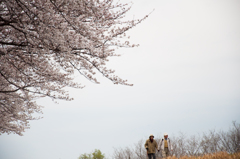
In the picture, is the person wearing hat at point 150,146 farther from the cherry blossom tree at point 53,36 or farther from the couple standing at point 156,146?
the cherry blossom tree at point 53,36

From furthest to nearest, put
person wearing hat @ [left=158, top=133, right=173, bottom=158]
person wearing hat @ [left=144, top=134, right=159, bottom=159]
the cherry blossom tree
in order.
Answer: person wearing hat @ [left=158, top=133, right=173, bottom=158]
person wearing hat @ [left=144, top=134, right=159, bottom=159]
the cherry blossom tree

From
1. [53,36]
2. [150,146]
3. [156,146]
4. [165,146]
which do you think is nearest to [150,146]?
[150,146]

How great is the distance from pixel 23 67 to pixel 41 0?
2.59 m

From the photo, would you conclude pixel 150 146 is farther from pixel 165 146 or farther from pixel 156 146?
pixel 165 146

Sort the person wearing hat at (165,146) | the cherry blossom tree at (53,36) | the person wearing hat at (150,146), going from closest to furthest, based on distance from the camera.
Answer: the cherry blossom tree at (53,36) → the person wearing hat at (150,146) → the person wearing hat at (165,146)

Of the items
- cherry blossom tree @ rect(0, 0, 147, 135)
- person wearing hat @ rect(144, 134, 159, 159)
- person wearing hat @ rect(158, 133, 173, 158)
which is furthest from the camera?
person wearing hat @ rect(158, 133, 173, 158)

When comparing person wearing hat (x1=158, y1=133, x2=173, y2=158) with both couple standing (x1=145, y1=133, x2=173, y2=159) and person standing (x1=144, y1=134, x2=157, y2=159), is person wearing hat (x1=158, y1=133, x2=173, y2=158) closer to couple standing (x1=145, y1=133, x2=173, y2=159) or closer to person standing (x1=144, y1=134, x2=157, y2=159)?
couple standing (x1=145, y1=133, x2=173, y2=159)

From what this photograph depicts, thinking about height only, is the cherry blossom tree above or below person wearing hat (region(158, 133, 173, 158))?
above

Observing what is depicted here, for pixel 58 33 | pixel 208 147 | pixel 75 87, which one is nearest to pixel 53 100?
pixel 75 87

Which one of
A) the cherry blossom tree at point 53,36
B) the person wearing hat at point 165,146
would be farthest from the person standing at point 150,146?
the cherry blossom tree at point 53,36

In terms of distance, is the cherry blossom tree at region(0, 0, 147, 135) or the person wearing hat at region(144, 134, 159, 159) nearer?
the cherry blossom tree at region(0, 0, 147, 135)

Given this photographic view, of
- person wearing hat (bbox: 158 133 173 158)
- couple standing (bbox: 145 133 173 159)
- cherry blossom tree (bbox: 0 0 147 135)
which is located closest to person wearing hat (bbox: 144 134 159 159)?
couple standing (bbox: 145 133 173 159)

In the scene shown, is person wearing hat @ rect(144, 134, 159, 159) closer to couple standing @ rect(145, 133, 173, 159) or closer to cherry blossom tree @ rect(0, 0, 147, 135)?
couple standing @ rect(145, 133, 173, 159)

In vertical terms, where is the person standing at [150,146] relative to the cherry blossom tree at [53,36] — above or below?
below
